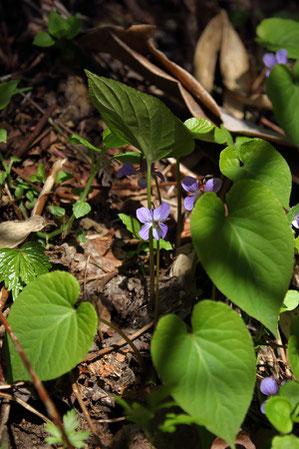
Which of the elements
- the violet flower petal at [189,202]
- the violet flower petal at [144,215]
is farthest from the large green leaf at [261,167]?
the violet flower petal at [144,215]

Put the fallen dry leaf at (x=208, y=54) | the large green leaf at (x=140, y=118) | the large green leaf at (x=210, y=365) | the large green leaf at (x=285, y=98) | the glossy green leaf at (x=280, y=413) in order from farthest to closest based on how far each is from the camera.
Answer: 1. the fallen dry leaf at (x=208, y=54)
2. the large green leaf at (x=285, y=98)
3. the large green leaf at (x=140, y=118)
4. the glossy green leaf at (x=280, y=413)
5. the large green leaf at (x=210, y=365)

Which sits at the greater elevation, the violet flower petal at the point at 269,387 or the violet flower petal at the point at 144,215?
the violet flower petal at the point at 144,215

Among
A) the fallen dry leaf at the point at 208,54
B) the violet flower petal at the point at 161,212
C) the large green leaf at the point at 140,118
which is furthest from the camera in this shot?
the fallen dry leaf at the point at 208,54

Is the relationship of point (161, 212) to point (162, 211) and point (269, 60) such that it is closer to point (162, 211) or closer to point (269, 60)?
point (162, 211)

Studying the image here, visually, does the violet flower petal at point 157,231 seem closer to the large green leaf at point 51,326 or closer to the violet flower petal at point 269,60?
the large green leaf at point 51,326

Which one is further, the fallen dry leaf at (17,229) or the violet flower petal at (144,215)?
the fallen dry leaf at (17,229)

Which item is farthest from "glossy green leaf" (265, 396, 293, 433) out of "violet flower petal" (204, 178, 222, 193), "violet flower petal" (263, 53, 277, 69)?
"violet flower petal" (263, 53, 277, 69)

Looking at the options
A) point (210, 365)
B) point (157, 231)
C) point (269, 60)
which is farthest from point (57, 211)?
point (269, 60)
